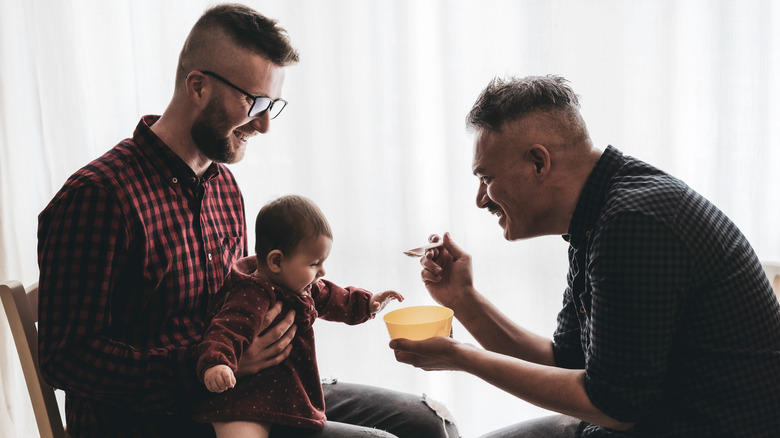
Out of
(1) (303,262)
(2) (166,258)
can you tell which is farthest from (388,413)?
(2) (166,258)

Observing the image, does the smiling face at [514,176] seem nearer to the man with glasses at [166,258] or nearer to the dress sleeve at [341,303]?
the dress sleeve at [341,303]

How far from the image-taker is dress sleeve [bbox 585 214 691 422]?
4.08ft

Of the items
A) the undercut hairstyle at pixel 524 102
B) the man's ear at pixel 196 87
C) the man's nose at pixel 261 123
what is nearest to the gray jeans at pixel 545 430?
the undercut hairstyle at pixel 524 102

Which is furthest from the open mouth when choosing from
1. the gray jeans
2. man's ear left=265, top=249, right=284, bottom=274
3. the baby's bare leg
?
the gray jeans

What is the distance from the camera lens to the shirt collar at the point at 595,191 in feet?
4.90

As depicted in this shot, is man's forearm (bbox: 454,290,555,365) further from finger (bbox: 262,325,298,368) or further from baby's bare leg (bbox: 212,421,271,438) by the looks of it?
baby's bare leg (bbox: 212,421,271,438)

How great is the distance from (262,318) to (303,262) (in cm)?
17

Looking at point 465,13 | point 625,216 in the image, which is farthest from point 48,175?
point 625,216

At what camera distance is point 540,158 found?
153 centimetres

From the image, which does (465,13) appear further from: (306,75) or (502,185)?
(502,185)

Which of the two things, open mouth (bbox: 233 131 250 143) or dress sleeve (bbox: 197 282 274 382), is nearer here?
dress sleeve (bbox: 197 282 274 382)

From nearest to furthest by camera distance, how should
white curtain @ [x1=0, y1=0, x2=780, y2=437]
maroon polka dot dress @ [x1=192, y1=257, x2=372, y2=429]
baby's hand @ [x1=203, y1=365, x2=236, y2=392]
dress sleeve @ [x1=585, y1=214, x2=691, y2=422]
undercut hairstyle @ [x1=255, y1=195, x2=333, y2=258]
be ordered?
dress sleeve @ [x1=585, y1=214, x2=691, y2=422] < baby's hand @ [x1=203, y1=365, x2=236, y2=392] < maroon polka dot dress @ [x1=192, y1=257, x2=372, y2=429] < undercut hairstyle @ [x1=255, y1=195, x2=333, y2=258] < white curtain @ [x1=0, y1=0, x2=780, y2=437]

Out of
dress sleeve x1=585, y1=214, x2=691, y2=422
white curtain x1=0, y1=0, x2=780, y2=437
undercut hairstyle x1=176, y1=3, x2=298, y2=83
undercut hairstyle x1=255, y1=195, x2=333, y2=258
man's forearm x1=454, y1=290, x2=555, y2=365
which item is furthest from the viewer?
white curtain x1=0, y1=0, x2=780, y2=437

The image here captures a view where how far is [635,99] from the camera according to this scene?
2.49 meters
